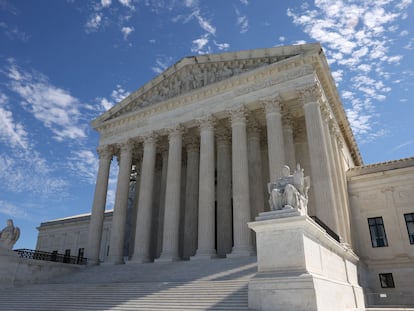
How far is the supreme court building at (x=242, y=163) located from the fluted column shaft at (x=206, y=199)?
0.24 feet

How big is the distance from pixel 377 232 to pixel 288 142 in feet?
31.8

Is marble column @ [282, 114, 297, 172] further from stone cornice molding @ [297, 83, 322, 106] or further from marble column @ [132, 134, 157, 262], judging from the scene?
marble column @ [132, 134, 157, 262]

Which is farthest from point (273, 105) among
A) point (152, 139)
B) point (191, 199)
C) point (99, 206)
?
point (99, 206)

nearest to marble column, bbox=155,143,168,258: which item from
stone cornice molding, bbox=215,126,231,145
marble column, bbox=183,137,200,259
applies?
marble column, bbox=183,137,200,259

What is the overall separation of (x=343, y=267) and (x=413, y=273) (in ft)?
33.8

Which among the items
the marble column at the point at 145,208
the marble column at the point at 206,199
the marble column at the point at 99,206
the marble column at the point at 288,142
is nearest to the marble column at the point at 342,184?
the marble column at the point at 288,142

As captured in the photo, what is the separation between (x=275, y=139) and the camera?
24.0 m

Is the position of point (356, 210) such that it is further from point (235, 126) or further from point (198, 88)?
point (198, 88)

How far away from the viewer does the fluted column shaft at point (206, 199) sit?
80.3 feet

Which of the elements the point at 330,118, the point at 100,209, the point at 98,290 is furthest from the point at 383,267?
the point at 100,209

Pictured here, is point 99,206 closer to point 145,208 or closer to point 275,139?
point 145,208

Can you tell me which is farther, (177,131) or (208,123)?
(177,131)

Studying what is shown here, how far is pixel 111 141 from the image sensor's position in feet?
111

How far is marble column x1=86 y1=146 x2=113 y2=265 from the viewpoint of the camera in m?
29.8
